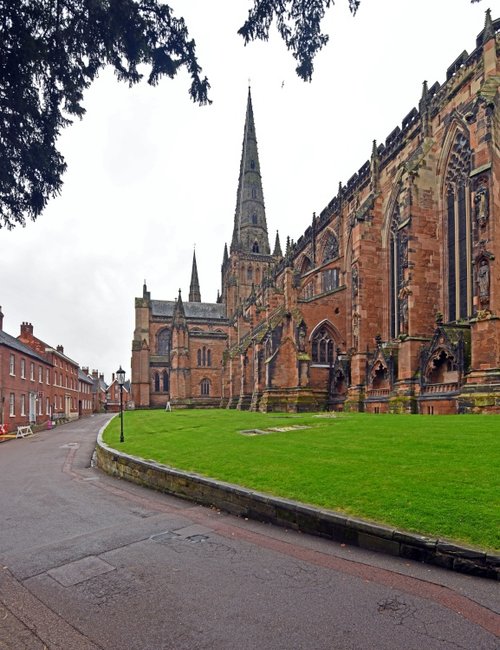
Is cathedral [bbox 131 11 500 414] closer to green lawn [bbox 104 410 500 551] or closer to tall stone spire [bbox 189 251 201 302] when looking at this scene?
green lawn [bbox 104 410 500 551]

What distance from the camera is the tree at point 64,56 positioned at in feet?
12.0

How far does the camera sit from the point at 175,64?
4.46 metres

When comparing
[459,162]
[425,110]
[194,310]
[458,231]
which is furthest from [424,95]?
[194,310]

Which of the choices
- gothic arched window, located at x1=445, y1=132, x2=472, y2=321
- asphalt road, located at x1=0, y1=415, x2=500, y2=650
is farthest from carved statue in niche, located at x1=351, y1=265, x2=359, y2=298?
asphalt road, located at x1=0, y1=415, x2=500, y2=650

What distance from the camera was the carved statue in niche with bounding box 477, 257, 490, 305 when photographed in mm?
16062

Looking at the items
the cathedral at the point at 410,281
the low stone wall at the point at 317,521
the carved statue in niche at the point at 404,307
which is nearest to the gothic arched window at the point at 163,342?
the cathedral at the point at 410,281

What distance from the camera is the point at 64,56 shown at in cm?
397

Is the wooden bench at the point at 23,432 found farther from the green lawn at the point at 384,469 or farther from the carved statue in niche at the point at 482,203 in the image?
Result: the carved statue in niche at the point at 482,203

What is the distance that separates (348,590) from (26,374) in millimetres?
35640

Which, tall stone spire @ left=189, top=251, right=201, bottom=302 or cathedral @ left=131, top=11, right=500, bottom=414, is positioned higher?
tall stone spire @ left=189, top=251, right=201, bottom=302

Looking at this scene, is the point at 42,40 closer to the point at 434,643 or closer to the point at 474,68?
the point at 434,643

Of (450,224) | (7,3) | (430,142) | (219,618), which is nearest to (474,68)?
(430,142)

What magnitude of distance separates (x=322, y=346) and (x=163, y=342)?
40431 millimetres

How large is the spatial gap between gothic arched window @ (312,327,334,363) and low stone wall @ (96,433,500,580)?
20445 mm
